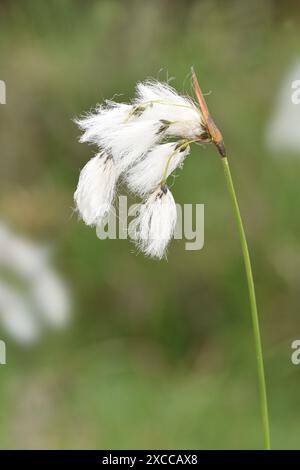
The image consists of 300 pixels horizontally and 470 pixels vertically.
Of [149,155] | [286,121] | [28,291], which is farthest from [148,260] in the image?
[149,155]


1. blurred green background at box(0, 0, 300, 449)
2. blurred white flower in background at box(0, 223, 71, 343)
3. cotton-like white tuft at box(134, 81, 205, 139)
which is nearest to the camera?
cotton-like white tuft at box(134, 81, 205, 139)

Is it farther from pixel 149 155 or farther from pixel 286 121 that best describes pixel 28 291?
pixel 149 155

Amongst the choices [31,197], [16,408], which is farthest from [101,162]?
[31,197]

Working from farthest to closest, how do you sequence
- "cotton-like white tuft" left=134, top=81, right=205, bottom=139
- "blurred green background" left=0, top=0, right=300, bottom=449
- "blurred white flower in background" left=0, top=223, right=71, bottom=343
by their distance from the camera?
"blurred white flower in background" left=0, top=223, right=71, bottom=343 → "blurred green background" left=0, top=0, right=300, bottom=449 → "cotton-like white tuft" left=134, top=81, right=205, bottom=139

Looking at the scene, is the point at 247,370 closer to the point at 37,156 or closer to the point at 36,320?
the point at 36,320

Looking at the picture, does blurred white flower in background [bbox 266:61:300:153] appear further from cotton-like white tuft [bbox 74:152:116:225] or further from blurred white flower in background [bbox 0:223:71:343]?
cotton-like white tuft [bbox 74:152:116:225]

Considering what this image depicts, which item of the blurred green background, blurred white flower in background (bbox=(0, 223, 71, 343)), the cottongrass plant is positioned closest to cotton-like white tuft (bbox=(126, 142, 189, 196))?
the cottongrass plant

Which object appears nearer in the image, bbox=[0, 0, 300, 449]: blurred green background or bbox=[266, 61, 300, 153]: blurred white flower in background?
bbox=[0, 0, 300, 449]: blurred green background

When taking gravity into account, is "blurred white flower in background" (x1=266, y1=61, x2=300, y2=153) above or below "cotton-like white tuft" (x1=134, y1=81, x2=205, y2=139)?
above

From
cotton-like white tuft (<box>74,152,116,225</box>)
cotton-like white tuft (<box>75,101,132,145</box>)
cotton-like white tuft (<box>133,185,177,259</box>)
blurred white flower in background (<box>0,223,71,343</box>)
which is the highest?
blurred white flower in background (<box>0,223,71,343</box>)
